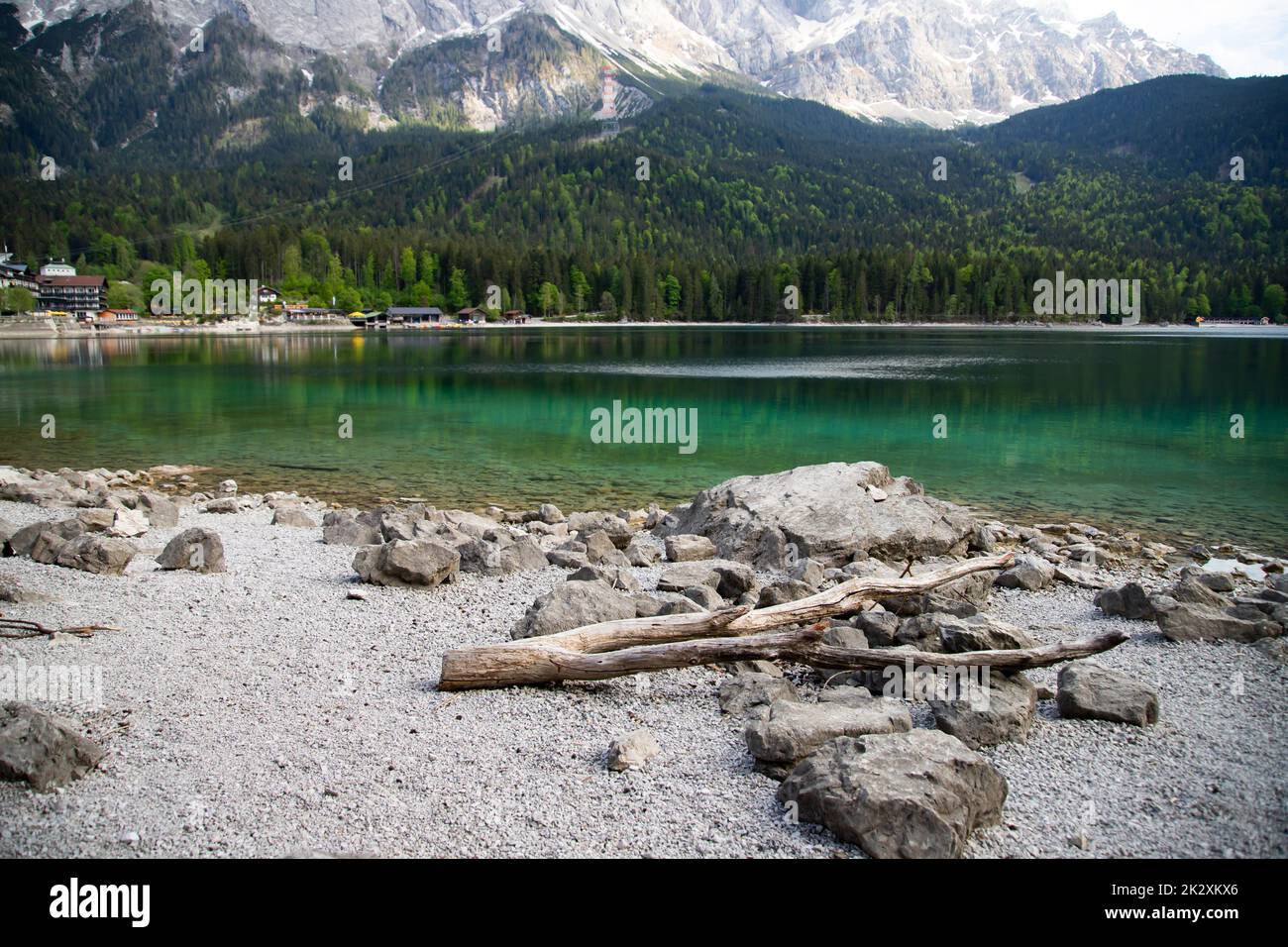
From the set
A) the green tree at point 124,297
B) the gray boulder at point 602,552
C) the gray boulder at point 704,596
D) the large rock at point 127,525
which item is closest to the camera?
the gray boulder at point 704,596

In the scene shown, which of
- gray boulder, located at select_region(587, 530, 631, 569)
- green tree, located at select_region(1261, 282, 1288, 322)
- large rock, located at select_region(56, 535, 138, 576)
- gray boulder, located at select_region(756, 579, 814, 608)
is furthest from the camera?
green tree, located at select_region(1261, 282, 1288, 322)

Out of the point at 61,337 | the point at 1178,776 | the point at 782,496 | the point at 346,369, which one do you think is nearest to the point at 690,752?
the point at 1178,776

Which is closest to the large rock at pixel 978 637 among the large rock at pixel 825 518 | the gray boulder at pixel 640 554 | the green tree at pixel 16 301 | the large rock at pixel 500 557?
the large rock at pixel 825 518

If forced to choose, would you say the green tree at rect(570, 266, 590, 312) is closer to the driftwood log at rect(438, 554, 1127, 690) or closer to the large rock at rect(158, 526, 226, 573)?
the large rock at rect(158, 526, 226, 573)

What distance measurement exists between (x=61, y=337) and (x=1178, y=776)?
153 meters

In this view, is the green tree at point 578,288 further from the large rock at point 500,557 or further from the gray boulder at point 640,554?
the large rock at point 500,557

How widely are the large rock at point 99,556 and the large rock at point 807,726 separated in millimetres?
10191

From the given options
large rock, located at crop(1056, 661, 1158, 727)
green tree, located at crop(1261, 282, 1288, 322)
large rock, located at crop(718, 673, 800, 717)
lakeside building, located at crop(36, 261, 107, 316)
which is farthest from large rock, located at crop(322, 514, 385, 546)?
green tree, located at crop(1261, 282, 1288, 322)

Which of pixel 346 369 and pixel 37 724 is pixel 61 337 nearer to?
pixel 346 369

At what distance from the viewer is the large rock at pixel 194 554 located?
1306cm

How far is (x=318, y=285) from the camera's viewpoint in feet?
601

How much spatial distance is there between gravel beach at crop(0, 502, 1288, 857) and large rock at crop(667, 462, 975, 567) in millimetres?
4499

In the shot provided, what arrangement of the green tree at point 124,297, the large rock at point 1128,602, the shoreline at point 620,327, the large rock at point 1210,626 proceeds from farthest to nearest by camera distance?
the green tree at point 124,297
the shoreline at point 620,327
the large rock at point 1128,602
the large rock at point 1210,626

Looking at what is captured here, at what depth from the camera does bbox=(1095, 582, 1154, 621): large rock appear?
11547mm
